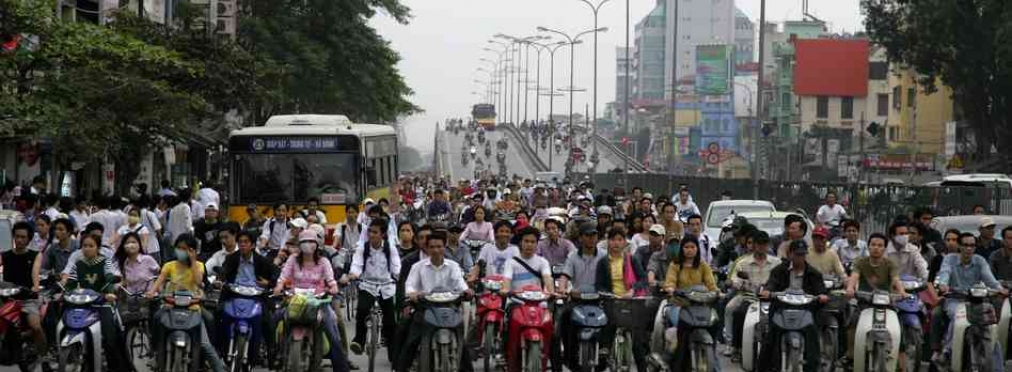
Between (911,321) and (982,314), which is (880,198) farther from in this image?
(911,321)

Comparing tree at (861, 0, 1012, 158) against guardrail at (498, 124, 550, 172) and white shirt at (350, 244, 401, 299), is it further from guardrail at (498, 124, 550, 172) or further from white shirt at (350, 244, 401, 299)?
guardrail at (498, 124, 550, 172)

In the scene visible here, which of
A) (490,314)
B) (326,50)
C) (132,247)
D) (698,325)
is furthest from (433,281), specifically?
(326,50)

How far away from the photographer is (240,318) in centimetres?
1298

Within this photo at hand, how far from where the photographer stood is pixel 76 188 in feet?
137

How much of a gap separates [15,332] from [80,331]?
53.5 inches

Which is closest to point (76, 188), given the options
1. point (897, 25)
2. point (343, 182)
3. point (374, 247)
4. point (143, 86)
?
point (143, 86)

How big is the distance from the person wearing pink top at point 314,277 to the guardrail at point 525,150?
9328cm

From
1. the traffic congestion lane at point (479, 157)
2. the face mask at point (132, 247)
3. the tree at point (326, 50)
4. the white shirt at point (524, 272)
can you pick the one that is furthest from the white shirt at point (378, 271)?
the traffic congestion lane at point (479, 157)

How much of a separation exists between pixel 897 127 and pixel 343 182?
64.1 metres

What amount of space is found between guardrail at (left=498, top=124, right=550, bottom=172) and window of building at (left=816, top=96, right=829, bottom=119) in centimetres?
1638

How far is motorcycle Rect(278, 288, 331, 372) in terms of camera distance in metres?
12.6

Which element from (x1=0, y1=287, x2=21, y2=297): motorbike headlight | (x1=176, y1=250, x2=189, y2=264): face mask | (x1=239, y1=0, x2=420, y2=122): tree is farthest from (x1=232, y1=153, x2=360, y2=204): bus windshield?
(x1=239, y1=0, x2=420, y2=122): tree

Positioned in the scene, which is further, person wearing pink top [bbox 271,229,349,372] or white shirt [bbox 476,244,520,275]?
white shirt [bbox 476,244,520,275]

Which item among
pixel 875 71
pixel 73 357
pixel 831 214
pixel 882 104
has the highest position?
pixel 875 71
